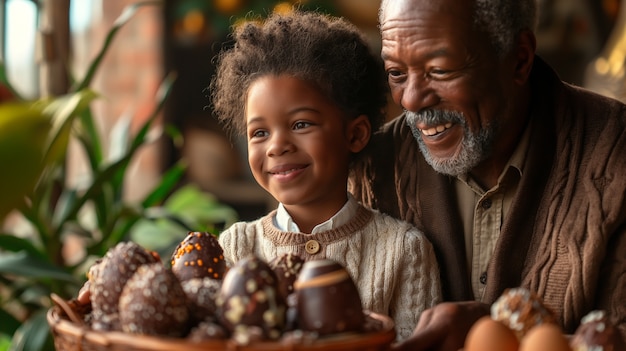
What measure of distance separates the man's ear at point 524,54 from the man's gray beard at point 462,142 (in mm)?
129

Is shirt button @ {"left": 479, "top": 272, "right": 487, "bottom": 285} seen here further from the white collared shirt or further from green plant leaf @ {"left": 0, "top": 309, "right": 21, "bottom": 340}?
green plant leaf @ {"left": 0, "top": 309, "right": 21, "bottom": 340}

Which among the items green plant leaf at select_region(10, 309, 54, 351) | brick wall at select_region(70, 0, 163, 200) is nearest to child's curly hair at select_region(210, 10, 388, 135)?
green plant leaf at select_region(10, 309, 54, 351)

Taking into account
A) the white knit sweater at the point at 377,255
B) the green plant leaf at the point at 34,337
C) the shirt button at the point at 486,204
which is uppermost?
the shirt button at the point at 486,204

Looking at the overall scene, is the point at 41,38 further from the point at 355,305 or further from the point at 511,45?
the point at 355,305

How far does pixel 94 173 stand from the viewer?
8.55ft

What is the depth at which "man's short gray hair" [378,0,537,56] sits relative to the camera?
1594mm

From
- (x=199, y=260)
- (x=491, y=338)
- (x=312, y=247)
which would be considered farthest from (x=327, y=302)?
(x=312, y=247)

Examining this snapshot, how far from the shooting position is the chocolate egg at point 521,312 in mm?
1102

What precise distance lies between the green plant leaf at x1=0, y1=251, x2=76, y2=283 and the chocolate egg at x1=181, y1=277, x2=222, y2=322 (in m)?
1.20

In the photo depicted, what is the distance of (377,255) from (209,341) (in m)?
0.64

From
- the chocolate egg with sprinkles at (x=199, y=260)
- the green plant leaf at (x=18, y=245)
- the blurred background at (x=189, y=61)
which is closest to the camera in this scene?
the chocolate egg with sprinkles at (x=199, y=260)

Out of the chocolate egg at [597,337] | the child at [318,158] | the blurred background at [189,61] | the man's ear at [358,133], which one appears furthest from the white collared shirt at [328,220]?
the blurred background at [189,61]

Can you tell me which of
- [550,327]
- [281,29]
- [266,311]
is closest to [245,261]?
[266,311]

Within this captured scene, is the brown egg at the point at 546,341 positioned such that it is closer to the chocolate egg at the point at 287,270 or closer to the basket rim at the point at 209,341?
the basket rim at the point at 209,341
